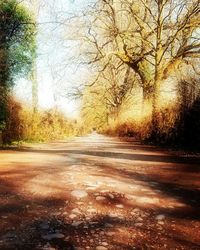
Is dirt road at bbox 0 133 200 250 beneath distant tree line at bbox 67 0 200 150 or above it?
beneath

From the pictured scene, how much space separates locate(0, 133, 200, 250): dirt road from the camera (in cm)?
311

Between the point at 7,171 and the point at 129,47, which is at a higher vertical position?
the point at 129,47

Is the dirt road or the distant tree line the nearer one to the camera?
the dirt road

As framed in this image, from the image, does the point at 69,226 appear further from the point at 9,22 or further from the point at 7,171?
the point at 9,22

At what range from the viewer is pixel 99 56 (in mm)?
25859

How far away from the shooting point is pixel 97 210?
4141 millimetres

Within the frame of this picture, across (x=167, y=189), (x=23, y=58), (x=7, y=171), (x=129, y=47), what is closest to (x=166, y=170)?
(x=167, y=189)

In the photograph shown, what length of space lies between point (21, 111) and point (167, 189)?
1323 cm

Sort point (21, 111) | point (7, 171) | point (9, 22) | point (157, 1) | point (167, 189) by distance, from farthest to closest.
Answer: point (157, 1) < point (9, 22) < point (21, 111) < point (7, 171) < point (167, 189)

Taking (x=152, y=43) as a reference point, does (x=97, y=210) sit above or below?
below

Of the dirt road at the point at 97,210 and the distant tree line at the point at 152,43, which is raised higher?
the distant tree line at the point at 152,43

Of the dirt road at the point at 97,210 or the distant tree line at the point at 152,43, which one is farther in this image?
the distant tree line at the point at 152,43

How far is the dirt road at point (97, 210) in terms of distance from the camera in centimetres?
311

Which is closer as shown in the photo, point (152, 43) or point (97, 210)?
point (97, 210)
